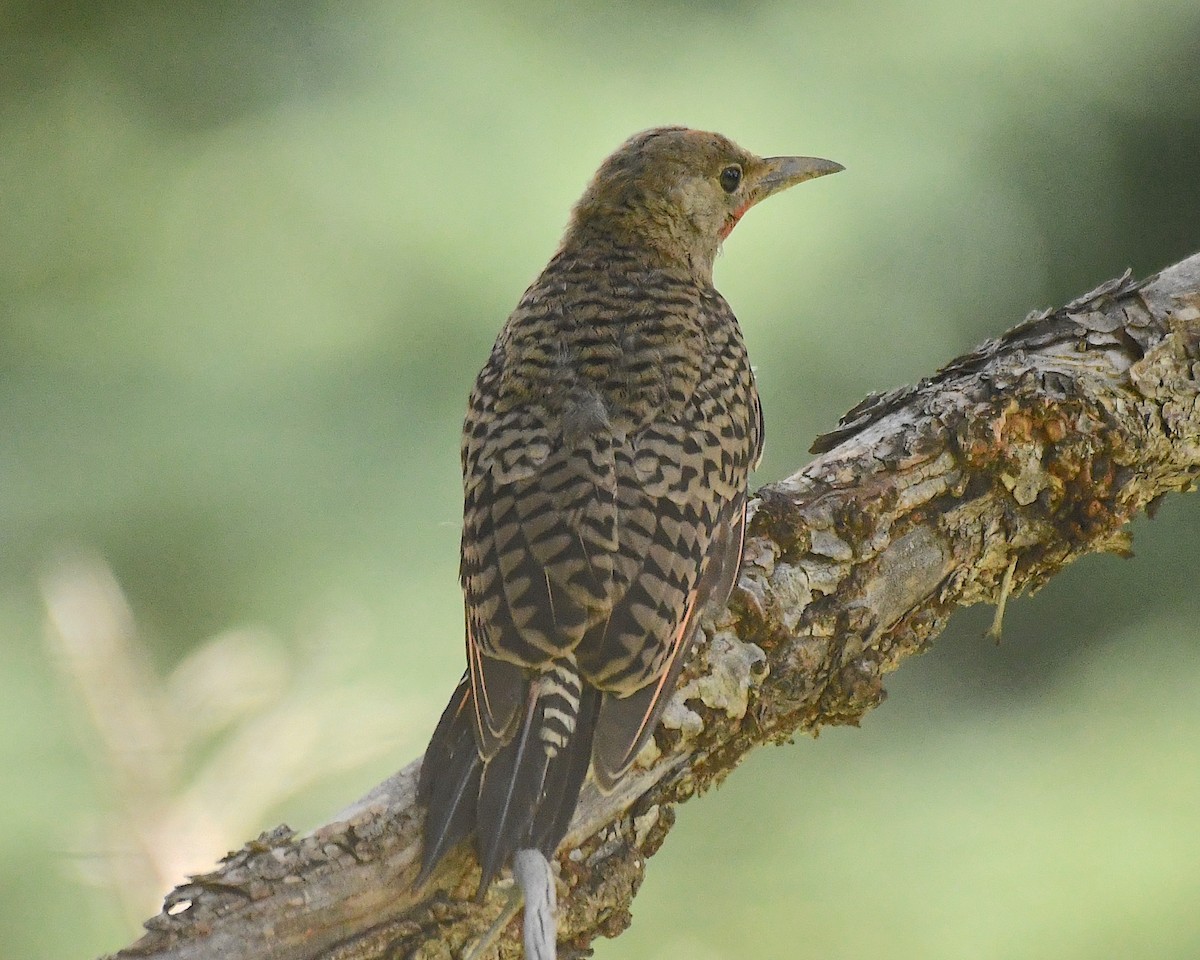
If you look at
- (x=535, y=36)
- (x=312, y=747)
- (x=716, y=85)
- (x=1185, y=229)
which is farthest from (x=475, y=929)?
(x=1185, y=229)

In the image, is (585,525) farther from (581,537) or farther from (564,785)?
(564,785)

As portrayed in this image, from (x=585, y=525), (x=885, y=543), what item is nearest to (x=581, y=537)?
(x=585, y=525)

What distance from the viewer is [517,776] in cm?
214

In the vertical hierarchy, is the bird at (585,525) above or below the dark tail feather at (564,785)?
above

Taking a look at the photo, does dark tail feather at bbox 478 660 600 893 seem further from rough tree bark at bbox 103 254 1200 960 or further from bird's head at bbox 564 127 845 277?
bird's head at bbox 564 127 845 277

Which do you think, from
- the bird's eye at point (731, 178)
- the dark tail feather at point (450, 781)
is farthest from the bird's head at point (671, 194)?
the dark tail feather at point (450, 781)

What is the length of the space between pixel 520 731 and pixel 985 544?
1.00 m

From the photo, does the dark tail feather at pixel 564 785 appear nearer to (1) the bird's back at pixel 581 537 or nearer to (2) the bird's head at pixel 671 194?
(1) the bird's back at pixel 581 537

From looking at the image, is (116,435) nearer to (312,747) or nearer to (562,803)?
(312,747)

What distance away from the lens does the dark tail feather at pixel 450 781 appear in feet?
6.85

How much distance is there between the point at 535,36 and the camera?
17.9 feet

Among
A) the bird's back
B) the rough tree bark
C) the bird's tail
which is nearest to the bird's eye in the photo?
the bird's back

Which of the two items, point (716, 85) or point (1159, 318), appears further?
point (716, 85)

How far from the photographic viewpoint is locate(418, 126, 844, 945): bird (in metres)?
2.17
